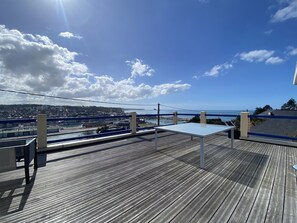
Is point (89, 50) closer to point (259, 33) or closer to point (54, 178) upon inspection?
Answer: point (54, 178)

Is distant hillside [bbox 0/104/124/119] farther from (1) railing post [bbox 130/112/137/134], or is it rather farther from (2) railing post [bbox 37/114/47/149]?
(1) railing post [bbox 130/112/137/134]

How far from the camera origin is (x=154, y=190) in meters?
1.99

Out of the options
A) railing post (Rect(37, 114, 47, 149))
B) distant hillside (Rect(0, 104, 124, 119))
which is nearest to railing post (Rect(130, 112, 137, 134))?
distant hillside (Rect(0, 104, 124, 119))

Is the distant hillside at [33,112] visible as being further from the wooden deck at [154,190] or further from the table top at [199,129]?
the table top at [199,129]

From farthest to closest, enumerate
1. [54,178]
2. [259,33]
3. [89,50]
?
[89,50] < [259,33] < [54,178]

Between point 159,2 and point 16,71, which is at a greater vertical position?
point 159,2

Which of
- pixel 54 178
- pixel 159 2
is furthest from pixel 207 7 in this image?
pixel 54 178

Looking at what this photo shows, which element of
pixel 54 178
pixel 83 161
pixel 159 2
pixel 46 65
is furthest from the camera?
pixel 46 65

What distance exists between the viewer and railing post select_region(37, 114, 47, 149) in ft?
12.9

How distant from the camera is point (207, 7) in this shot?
618 centimetres

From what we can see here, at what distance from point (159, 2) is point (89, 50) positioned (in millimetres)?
4261

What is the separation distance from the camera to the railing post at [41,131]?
12.9ft

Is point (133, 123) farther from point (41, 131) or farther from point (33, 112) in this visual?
point (33, 112)

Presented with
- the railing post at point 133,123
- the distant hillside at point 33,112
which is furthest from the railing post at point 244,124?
the distant hillside at point 33,112
